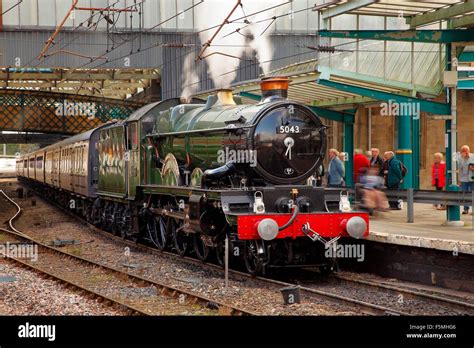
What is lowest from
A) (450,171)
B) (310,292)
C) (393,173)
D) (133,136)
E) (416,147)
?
(310,292)

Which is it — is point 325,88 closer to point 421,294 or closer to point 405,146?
point 405,146

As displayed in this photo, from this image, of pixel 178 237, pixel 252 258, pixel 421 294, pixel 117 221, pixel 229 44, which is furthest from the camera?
pixel 229 44

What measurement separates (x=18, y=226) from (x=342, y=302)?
14.9 metres

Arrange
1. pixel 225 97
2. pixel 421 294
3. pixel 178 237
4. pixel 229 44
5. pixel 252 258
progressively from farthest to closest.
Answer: pixel 229 44
pixel 178 237
pixel 225 97
pixel 252 258
pixel 421 294

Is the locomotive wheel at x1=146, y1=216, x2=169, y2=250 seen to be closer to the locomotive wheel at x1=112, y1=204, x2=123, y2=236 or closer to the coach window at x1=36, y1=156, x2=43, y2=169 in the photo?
the locomotive wheel at x1=112, y1=204, x2=123, y2=236

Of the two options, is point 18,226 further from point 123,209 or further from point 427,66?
point 427,66

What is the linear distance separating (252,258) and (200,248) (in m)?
2.22

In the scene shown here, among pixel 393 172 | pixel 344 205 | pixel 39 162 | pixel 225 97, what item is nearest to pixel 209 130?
pixel 225 97

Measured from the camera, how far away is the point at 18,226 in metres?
22.9

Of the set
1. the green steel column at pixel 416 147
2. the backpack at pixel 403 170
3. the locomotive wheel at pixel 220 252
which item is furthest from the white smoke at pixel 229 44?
the locomotive wheel at pixel 220 252

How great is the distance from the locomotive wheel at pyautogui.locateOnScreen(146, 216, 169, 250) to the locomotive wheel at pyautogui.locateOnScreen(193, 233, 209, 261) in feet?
3.80

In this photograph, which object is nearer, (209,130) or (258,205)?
(258,205)

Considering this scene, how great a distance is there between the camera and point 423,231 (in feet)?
44.0

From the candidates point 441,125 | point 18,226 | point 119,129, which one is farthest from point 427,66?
point 18,226
